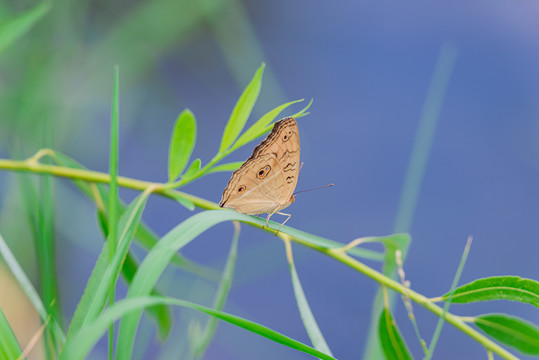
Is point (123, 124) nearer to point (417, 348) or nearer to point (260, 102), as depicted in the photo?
point (260, 102)

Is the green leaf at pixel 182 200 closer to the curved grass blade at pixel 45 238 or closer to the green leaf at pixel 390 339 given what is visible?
the curved grass blade at pixel 45 238

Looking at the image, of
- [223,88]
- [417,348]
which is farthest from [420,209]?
[223,88]

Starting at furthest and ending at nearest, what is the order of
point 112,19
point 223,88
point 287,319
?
point 223,88
point 112,19
point 287,319

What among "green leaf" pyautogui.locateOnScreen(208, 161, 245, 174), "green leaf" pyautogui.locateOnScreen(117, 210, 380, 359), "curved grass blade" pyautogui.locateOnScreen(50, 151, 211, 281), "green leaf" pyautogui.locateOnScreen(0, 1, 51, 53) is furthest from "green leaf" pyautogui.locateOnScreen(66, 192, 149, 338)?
"green leaf" pyautogui.locateOnScreen(0, 1, 51, 53)

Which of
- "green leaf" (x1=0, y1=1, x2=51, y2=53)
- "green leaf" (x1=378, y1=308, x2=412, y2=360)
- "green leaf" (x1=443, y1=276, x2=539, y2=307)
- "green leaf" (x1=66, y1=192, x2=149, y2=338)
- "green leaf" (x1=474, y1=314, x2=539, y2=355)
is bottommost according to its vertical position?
"green leaf" (x1=66, y1=192, x2=149, y2=338)

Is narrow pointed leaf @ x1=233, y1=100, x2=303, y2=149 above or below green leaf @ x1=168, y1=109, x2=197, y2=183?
above

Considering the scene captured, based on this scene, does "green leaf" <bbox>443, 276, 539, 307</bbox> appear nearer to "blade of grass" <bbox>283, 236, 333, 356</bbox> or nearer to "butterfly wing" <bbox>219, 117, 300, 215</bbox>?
"blade of grass" <bbox>283, 236, 333, 356</bbox>
